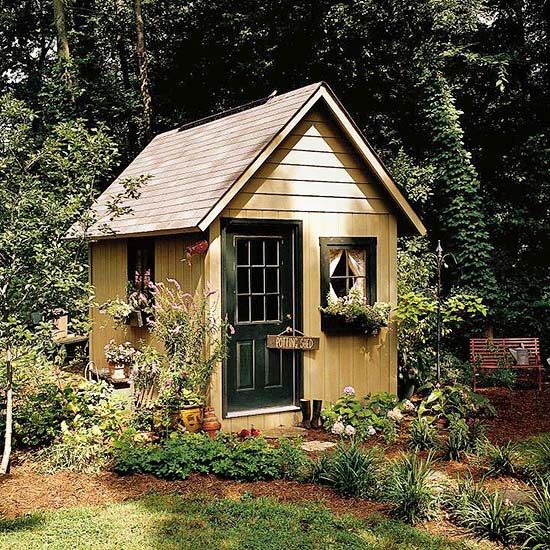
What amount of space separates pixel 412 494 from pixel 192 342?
3.70m

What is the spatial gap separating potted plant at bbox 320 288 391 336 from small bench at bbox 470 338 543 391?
344 centimetres

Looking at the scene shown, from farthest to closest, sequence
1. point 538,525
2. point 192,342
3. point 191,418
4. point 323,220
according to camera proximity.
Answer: point 323,220 < point 192,342 < point 191,418 < point 538,525

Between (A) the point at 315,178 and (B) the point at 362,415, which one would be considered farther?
(A) the point at 315,178

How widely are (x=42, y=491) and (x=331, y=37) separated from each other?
48.8 ft

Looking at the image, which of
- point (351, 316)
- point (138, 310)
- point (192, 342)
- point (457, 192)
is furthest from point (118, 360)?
point (457, 192)

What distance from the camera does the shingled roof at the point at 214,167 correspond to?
8.80 metres

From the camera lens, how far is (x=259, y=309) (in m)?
9.45

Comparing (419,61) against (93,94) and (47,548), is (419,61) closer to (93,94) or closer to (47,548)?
(93,94)

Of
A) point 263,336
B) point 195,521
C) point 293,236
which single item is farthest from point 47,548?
point 293,236

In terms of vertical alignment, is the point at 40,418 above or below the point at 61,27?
below

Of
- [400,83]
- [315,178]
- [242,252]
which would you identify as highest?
[400,83]

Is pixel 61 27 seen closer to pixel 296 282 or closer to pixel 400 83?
pixel 400 83

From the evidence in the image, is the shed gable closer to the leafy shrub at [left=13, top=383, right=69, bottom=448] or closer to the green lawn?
the leafy shrub at [left=13, top=383, right=69, bottom=448]

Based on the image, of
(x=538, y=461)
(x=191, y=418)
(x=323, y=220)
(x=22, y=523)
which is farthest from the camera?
(x=323, y=220)
